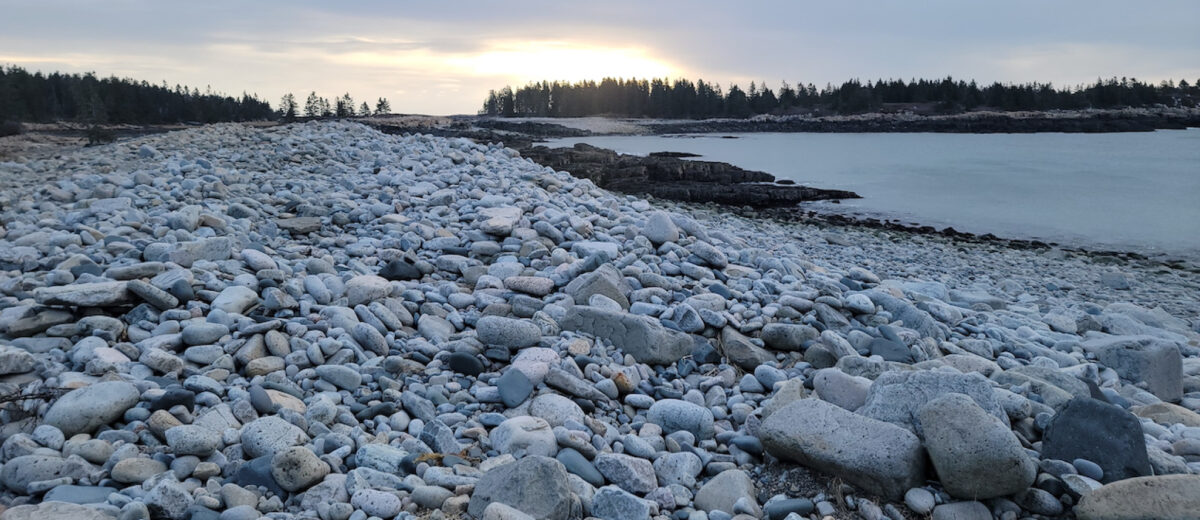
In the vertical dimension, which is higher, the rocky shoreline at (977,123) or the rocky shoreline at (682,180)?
the rocky shoreline at (977,123)

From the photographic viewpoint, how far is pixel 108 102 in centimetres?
4088

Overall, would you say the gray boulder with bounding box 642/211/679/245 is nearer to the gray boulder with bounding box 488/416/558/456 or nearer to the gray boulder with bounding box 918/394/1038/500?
the gray boulder with bounding box 488/416/558/456

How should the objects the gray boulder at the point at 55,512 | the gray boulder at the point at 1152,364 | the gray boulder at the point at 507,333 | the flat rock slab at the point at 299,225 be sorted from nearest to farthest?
the gray boulder at the point at 55,512 → the gray boulder at the point at 507,333 → the gray boulder at the point at 1152,364 → the flat rock slab at the point at 299,225

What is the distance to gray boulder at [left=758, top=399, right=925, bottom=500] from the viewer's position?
10.2 ft

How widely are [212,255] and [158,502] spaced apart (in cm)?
307

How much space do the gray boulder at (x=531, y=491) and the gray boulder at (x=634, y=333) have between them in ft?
5.69

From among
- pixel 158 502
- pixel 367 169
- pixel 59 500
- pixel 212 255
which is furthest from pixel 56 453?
pixel 367 169

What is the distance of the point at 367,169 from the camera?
9875mm

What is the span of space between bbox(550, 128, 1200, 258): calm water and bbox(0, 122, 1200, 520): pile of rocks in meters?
13.4

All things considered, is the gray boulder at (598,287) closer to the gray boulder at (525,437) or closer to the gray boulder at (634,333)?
the gray boulder at (634,333)

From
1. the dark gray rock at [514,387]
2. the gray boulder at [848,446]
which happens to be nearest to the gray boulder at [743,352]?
the gray boulder at [848,446]

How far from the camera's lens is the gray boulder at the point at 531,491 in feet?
9.11

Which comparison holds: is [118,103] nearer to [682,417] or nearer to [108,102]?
[108,102]

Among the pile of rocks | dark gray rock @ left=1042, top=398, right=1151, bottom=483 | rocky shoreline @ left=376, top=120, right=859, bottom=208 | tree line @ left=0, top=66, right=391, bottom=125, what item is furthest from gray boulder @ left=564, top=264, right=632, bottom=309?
tree line @ left=0, top=66, right=391, bottom=125
